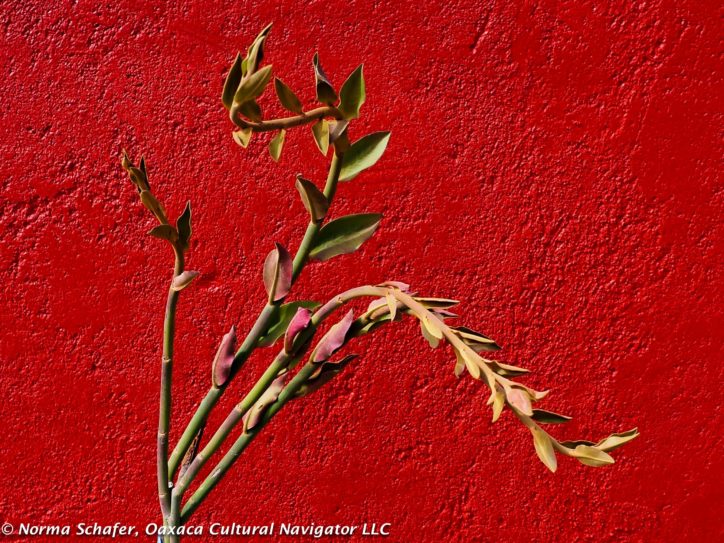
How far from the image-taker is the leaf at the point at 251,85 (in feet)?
1.09

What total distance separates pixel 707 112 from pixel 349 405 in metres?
0.74

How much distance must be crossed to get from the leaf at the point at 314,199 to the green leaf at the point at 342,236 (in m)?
0.02

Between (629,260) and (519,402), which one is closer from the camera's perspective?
(519,402)

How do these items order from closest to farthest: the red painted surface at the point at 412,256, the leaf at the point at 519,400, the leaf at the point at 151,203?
the leaf at the point at 519,400, the leaf at the point at 151,203, the red painted surface at the point at 412,256

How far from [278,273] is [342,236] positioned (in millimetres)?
43

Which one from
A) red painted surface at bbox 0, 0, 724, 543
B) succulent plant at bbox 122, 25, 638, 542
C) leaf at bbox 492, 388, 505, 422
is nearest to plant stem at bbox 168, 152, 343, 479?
succulent plant at bbox 122, 25, 638, 542

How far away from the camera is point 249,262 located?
3.85 feet

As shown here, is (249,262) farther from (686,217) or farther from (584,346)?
(686,217)

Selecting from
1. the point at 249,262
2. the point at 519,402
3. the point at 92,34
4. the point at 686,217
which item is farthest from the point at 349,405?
the point at 519,402

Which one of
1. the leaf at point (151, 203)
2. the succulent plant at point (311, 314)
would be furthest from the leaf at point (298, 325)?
the leaf at point (151, 203)

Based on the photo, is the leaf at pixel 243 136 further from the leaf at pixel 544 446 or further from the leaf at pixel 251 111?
the leaf at pixel 544 446

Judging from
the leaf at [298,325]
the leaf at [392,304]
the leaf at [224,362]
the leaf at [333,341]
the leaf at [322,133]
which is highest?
the leaf at [322,133]

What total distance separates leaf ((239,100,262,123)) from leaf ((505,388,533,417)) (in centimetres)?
18

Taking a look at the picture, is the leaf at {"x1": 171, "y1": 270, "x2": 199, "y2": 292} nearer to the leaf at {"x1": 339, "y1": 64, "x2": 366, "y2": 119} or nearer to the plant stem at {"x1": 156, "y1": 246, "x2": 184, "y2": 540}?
the plant stem at {"x1": 156, "y1": 246, "x2": 184, "y2": 540}
